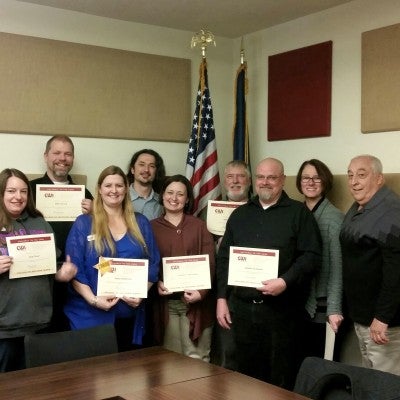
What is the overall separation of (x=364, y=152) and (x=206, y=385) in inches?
102

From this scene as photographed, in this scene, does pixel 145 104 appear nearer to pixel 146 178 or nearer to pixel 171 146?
pixel 171 146

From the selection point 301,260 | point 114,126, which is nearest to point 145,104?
point 114,126

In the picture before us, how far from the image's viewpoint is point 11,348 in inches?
120

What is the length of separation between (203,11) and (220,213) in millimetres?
1762

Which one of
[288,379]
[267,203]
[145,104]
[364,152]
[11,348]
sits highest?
[145,104]

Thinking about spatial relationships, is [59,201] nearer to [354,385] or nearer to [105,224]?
[105,224]

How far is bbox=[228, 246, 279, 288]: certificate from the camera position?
330 centimetres

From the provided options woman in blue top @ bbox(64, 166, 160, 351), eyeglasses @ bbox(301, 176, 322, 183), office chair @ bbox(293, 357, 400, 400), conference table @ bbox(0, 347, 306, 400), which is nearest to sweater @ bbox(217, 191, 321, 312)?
eyeglasses @ bbox(301, 176, 322, 183)

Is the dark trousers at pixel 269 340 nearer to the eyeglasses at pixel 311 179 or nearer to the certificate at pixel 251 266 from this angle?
the certificate at pixel 251 266

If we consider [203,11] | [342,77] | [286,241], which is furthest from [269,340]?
[203,11]

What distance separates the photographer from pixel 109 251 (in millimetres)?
3268

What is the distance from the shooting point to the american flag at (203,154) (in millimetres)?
4680

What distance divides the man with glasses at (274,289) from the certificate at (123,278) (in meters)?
0.60

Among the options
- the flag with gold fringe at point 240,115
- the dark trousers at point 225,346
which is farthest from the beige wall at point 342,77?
the dark trousers at point 225,346
